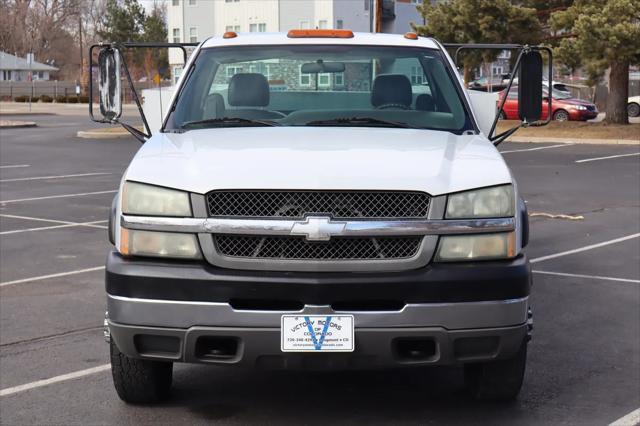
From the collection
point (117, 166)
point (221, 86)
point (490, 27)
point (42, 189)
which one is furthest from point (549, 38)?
point (221, 86)

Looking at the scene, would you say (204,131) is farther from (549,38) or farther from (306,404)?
(549,38)

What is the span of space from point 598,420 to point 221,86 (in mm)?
2780

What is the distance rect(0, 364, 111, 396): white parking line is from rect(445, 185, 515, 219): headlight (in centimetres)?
253

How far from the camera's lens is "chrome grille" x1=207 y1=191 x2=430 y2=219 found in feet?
15.1

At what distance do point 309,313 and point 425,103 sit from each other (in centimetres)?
198

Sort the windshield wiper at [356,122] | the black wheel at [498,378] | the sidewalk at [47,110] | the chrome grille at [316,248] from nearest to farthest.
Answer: the chrome grille at [316,248]
the black wheel at [498,378]
the windshield wiper at [356,122]
the sidewalk at [47,110]

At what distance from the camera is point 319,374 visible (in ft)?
19.7

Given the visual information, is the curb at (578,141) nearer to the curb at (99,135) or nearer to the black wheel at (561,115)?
the black wheel at (561,115)

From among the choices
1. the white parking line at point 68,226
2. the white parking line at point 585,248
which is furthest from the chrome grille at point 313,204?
the white parking line at point 68,226

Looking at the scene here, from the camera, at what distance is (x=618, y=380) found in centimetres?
593

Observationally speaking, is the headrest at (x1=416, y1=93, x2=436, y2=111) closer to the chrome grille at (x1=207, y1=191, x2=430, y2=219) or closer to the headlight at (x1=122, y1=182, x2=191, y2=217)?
the chrome grille at (x1=207, y1=191, x2=430, y2=219)

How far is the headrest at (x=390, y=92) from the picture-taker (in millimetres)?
6004

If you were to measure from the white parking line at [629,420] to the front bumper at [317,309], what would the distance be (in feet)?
3.07

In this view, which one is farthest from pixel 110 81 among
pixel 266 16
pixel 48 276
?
pixel 266 16
